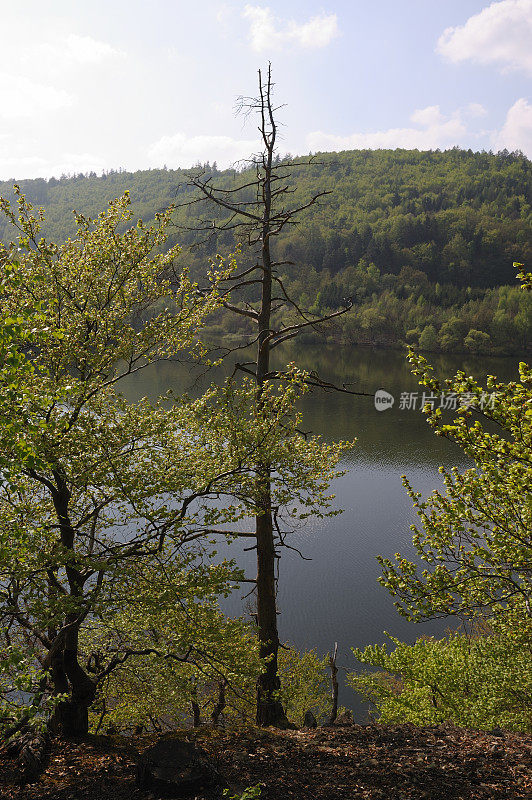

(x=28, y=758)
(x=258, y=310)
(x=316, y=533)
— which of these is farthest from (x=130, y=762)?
(x=316, y=533)

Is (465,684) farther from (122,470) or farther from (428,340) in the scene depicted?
(428,340)

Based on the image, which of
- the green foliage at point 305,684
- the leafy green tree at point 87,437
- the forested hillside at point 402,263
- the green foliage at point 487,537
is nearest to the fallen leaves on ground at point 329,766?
the leafy green tree at point 87,437

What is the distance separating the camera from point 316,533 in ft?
120

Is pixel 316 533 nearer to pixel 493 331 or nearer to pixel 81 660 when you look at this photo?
pixel 81 660

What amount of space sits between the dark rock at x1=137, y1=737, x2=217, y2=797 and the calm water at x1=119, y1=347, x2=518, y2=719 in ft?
22.9

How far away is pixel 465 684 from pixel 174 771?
14.4m

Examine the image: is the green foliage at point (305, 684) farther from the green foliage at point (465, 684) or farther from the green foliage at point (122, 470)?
the green foliage at point (122, 470)

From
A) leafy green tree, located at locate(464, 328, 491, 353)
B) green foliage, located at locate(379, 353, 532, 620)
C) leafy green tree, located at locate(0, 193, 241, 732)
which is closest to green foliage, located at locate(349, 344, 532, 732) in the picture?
green foliage, located at locate(379, 353, 532, 620)

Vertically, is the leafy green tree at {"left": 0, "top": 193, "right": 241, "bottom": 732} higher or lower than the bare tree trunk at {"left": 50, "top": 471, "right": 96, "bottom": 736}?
higher

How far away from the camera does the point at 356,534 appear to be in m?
36.0

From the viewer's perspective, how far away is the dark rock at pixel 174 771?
21.9ft

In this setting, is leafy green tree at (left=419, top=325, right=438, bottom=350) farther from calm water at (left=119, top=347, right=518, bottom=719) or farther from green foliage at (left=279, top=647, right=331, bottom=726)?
green foliage at (left=279, top=647, right=331, bottom=726)

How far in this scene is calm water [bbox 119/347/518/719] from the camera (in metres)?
27.6

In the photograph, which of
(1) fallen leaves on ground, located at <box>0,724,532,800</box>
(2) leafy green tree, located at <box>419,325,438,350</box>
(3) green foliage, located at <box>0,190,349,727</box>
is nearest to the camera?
(1) fallen leaves on ground, located at <box>0,724,532,800</box>
